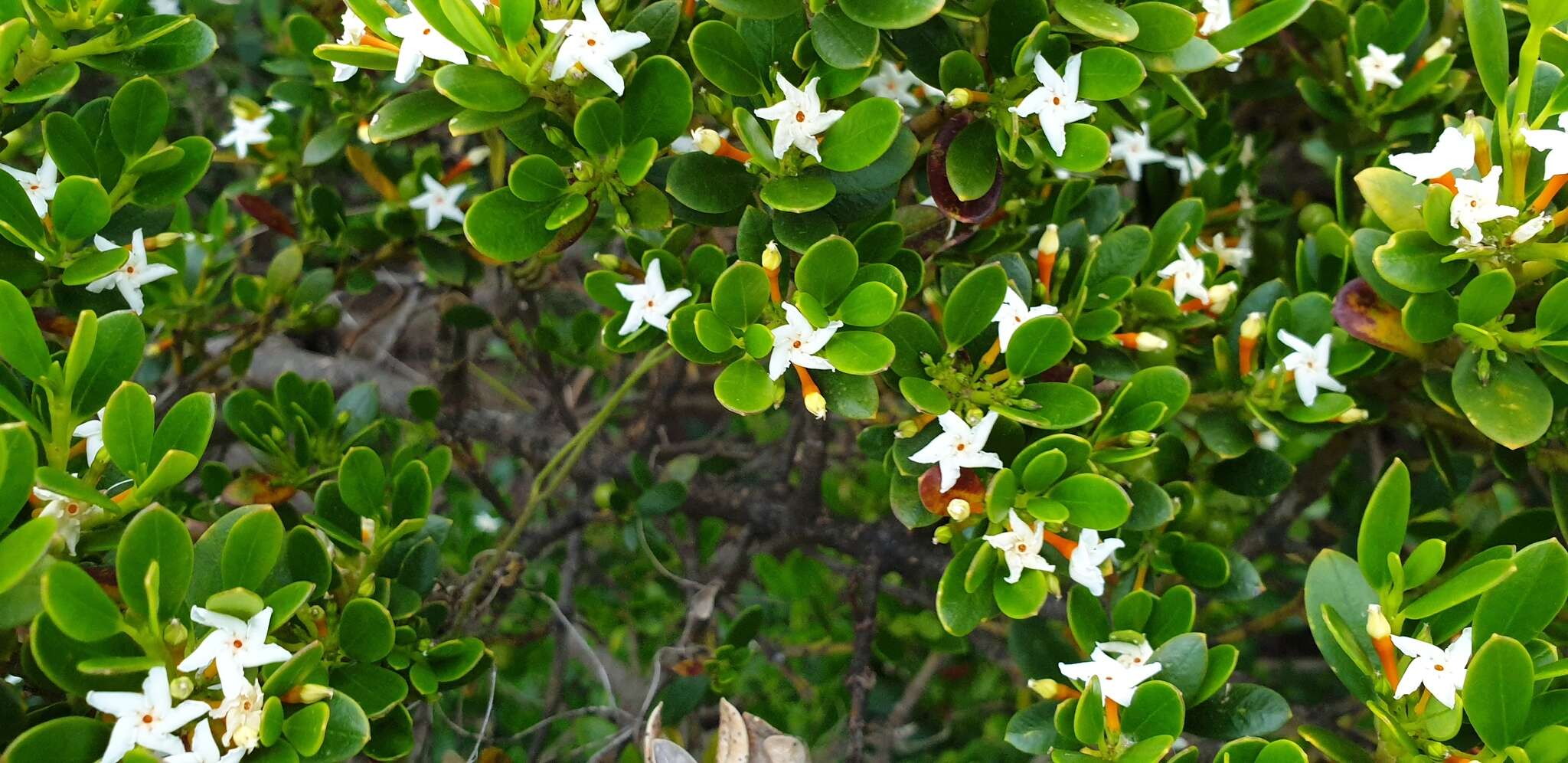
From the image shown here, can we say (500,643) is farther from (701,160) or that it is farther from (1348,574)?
(1348,574)

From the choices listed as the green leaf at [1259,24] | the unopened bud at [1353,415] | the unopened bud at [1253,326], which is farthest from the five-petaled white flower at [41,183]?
the unopened bud at [1353,415]

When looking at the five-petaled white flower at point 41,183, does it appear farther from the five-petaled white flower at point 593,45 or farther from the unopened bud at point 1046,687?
the unopened bud at point 1046,687

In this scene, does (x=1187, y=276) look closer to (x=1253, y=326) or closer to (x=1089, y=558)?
(x=1253, y=326)

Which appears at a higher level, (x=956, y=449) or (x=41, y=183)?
(x=41, y=183)

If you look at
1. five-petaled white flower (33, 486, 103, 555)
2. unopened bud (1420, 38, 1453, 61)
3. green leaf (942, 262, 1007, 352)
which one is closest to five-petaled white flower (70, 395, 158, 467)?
five-petaled white flower (33, 486, 103, 555)

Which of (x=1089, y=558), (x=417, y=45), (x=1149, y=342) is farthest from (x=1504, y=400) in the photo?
(x=417, y=45)

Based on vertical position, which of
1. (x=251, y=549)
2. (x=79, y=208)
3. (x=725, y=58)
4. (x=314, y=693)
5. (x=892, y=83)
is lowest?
(x=314, y=693)

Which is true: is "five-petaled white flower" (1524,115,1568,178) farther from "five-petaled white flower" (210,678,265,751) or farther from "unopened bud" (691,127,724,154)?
"five-petaled white flower" (210,678,265,751)
